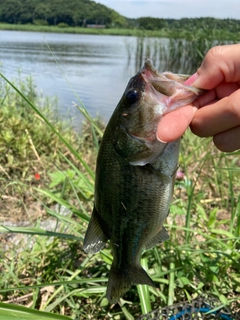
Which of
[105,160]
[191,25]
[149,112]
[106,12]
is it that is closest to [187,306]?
[105,160]

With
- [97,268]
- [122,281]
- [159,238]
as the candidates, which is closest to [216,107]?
[159,238]

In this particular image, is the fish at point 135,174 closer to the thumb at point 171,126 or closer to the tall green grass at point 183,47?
the thumb at point 171,126

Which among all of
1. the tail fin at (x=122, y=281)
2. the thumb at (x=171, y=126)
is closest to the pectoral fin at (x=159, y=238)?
the tail fin at (x=122, y=281)

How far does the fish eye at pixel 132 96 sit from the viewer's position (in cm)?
155

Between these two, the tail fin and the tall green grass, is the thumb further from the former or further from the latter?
the tall green grass

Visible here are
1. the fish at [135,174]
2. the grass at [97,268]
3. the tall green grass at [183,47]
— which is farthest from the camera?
the tall green grass at [183,47]

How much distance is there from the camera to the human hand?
1.41m

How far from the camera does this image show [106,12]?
78.2 m

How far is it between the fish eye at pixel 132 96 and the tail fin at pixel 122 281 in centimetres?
79

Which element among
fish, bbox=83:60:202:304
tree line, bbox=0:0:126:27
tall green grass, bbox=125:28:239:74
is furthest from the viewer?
tree line, bbox=0:0:126:27

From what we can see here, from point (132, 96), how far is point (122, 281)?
2.84ft

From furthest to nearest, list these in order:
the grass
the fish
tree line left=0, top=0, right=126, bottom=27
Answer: tree line left=0, top=0, right=126, bottom=27, the grass, the fish

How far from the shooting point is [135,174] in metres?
1.61

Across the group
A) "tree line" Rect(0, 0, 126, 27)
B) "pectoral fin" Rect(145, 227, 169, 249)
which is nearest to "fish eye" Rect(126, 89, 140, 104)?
"pectoral fin" Rect(145, 227, 169, 249)
